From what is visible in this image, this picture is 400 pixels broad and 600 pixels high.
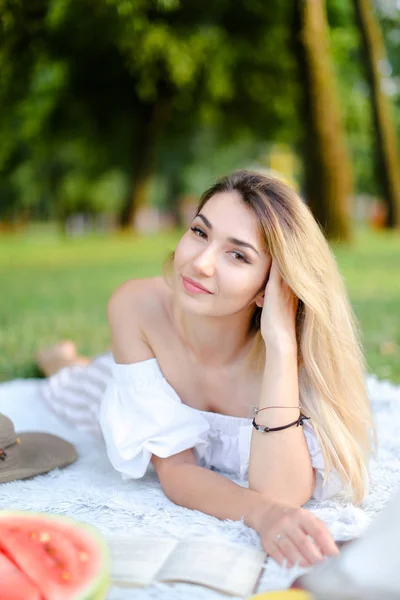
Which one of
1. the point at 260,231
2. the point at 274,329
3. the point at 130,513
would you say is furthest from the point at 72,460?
the point at 260,231

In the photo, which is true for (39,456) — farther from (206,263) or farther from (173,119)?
(173,119)

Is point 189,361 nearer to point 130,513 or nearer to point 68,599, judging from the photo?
point 130,513

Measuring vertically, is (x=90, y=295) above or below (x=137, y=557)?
above

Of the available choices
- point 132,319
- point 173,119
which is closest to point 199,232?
point 132,319

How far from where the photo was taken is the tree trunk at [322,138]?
11.2 m

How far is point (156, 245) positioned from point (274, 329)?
36.8ft

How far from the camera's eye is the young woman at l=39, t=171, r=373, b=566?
88.6 inches

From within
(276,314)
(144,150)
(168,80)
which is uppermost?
(168,80)

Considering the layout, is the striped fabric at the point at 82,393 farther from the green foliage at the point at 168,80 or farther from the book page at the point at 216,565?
the green foliage at the point at 168,80

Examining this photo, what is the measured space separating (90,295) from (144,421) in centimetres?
494

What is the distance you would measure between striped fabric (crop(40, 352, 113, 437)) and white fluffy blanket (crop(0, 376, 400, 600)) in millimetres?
218

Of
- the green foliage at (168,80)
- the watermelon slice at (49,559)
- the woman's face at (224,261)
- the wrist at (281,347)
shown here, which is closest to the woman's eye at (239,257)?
the woman's face at (224,261)

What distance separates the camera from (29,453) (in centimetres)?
277

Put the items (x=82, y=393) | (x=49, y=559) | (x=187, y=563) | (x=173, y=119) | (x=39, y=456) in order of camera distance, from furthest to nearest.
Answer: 1. (x=173, y=119)
2. (x=82, y=393)
3. (x=39, y=456)
4. (x=187, y=563)
5. (x=49, y=559)
